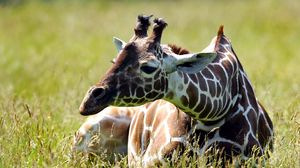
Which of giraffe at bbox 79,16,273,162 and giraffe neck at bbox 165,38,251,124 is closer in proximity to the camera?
giraffe at bbox 79,16,273,162

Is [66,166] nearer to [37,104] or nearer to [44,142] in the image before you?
[44,142]

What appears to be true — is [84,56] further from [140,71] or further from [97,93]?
[97,93]

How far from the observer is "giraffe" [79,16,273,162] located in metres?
6.08

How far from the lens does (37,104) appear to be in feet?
28.0

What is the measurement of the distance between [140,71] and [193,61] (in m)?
0.38

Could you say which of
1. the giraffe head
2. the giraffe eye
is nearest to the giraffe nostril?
the giraffe head

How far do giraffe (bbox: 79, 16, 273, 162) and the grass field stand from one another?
0.87 ft

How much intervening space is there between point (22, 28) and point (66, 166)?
1174 cm

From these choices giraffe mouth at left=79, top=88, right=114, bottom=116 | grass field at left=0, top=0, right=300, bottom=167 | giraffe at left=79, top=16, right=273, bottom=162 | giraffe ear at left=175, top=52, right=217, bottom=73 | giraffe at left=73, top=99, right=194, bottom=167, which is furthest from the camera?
grass field at left=0, top=0, right=300, bottom=167

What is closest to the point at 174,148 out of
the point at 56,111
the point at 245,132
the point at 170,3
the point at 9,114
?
the point at 245,132

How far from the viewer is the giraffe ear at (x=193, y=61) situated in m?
6.27

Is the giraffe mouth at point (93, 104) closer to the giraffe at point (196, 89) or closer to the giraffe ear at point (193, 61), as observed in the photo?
the giraffe at point (196, 89)

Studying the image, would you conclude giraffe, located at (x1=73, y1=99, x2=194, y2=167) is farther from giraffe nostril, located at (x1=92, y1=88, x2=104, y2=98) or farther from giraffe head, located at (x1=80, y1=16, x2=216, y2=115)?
giraffe nostril, located at (x1=92, y1=88, x2=104, y2=98)

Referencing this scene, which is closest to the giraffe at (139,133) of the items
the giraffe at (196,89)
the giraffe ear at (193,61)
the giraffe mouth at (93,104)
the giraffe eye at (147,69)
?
the giraffe at (196,89)
